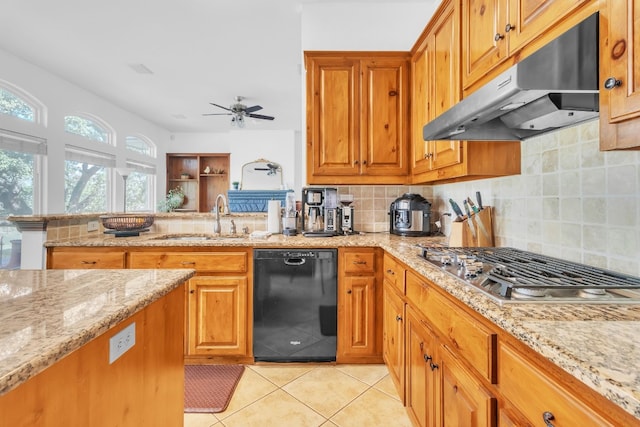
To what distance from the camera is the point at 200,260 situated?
2135 millimetres

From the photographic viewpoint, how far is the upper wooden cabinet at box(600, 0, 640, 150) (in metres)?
0.68

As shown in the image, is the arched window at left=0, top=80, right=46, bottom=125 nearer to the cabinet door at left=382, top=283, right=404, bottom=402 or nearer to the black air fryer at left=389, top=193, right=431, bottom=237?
the black air fryer at left=389, top=193, right=431, bottom=237

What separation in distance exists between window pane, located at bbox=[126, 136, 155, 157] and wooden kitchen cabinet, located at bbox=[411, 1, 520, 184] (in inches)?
216

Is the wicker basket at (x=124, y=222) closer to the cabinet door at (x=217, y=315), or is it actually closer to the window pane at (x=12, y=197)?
the cabinet door at (x=217, y=315)

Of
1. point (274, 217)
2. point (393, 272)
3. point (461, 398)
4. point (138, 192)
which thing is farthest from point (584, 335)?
point (138, 192)

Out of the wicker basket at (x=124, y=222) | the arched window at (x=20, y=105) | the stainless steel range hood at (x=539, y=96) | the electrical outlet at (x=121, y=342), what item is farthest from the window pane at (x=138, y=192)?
the stainless steel range hood at (x=539, y=96)

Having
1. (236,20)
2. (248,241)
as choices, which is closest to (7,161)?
(236,20)

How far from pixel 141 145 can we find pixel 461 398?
6.91 meters

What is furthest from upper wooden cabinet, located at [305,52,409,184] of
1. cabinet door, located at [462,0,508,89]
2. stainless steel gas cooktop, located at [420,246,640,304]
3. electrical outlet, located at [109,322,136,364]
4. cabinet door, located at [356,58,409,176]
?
electrical outlet, located at [109,322,136,364]

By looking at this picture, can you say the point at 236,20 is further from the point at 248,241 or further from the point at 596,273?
the point at 596,273

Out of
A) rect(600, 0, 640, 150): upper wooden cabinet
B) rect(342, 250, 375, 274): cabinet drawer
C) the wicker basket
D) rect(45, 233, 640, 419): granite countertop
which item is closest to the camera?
rect(45, 233, 640, 419): granite countertop

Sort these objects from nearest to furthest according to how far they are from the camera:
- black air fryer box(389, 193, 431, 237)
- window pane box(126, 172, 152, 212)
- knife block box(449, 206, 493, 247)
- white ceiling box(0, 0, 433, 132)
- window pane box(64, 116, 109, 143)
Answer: knife block box(449, 206, 493, 247) → black air fryer box(389, 193, 431, 237) → white ceiling box(0, 0, 433, 132) → window pane box(64, 116, 109, 143) → window pane box(126, 172, 152, 212)

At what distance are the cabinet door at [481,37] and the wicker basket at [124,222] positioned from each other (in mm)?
2593

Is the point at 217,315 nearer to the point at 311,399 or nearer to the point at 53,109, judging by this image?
the point at 311,399
